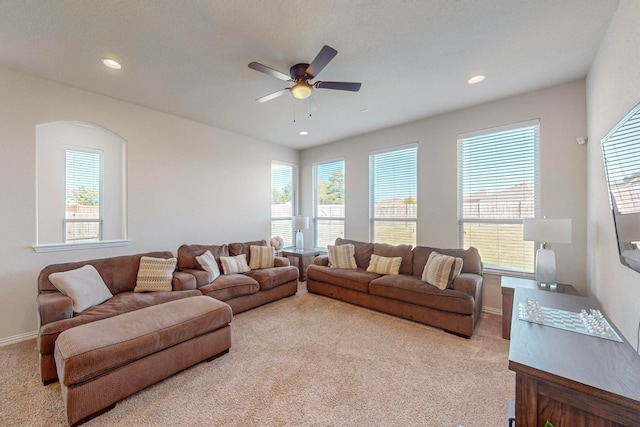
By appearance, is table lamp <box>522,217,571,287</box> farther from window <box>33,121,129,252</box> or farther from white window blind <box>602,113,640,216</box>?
window <box>33,121,129,252</box>

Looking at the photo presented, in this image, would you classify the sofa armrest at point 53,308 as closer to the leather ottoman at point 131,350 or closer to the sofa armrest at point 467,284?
the leather ottoman at point 131,350

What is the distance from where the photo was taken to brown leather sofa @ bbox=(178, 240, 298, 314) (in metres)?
3.35

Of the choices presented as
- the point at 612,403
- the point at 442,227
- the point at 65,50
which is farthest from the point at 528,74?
the point at 65,50

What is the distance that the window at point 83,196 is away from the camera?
4.54 metres

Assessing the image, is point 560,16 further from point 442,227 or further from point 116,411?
point 116,411

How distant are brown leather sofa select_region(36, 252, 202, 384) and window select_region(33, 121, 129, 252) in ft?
3.88

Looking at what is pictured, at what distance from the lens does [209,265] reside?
11.9ft

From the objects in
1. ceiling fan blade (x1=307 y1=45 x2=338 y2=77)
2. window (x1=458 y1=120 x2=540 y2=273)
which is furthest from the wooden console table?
window (x1=458 y1=120 x2=540 y2=273)

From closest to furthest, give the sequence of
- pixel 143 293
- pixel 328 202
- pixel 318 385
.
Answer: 1. pixel 318 385
2. pixel 143 293
3. pixel 328 202

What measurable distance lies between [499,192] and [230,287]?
12.9 ft

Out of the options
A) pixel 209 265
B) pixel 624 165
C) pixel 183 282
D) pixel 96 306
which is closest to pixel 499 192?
pixel 624 165

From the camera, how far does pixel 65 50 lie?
2.39 meters

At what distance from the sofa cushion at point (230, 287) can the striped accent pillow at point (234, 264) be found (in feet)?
0.56

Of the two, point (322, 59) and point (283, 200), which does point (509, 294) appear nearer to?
point (322, 59)
